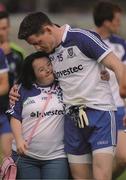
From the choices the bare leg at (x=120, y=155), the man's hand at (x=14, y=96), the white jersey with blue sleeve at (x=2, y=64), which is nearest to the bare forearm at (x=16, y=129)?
the man's hand at (x=14, y=96)

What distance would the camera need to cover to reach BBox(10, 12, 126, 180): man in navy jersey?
675 centimetres

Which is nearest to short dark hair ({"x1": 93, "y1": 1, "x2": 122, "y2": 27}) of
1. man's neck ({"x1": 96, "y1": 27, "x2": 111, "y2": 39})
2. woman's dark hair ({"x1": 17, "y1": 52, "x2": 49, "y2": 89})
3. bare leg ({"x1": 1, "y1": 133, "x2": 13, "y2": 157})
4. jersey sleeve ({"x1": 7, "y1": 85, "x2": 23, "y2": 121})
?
man's neck ({"x1": 96, "y1": 27, "x2": 111, "y2": 39})

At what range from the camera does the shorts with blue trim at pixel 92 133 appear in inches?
270

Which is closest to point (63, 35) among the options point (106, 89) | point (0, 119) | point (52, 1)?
point (106, 89)

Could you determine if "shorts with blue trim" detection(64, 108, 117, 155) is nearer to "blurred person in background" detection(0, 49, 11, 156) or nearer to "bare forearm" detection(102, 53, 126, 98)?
"bare forearm" detection(102, 53, 126, 98)

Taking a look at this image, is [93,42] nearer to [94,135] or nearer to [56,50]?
[56,50]

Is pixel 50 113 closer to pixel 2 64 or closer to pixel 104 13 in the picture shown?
pixel 2 64

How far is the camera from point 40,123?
23.1ft

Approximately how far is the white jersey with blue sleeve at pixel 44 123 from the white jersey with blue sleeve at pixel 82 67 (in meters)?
0.16

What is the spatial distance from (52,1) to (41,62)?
21909mm

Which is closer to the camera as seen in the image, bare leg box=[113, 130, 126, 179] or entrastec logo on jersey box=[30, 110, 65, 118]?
entrastec logo on jersey box=[30, 110, 65, 118]

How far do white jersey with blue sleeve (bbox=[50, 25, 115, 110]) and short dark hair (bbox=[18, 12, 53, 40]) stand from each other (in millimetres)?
209

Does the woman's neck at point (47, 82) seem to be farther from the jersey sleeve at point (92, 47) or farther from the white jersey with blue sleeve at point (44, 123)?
the jersey sleeve at point (92, 47)

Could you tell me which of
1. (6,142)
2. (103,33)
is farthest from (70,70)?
(103,33)
